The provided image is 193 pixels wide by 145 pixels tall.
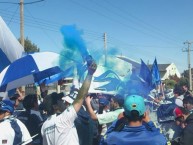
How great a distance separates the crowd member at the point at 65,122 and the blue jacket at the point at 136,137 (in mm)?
854

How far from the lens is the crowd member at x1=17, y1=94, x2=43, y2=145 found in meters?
4.86

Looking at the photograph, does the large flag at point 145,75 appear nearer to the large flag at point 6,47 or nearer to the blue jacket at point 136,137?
the large flag at point 6,47

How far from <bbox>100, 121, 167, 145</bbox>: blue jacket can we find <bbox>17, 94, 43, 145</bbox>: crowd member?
199 cm

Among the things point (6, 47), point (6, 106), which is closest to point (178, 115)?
point (6, 106)

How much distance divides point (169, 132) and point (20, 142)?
3.14 metres

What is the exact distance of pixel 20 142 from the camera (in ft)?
13.6

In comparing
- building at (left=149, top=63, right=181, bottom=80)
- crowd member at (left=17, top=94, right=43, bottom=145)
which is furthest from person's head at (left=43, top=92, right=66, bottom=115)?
building at (left=149, top=63, right=181, bottom=80)

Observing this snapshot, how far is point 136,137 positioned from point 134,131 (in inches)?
2.2

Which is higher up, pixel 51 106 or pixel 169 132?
pixel 51 106

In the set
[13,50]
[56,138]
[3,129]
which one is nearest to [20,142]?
[3,129]

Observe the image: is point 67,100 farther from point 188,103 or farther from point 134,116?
point 188,103

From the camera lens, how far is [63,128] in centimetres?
390

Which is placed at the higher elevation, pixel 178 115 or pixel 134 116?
pixel 134 116

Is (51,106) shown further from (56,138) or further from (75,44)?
(75,44)
